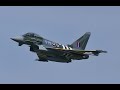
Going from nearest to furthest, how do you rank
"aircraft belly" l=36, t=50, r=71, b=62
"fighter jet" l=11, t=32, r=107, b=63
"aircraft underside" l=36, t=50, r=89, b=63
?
"fighter jet" l=11, t=32, r=107, b=63
"aircraft belly" l=36, t=50, r=71, b=62
"aircraft underside" l=36, t=50, r=89, b=63

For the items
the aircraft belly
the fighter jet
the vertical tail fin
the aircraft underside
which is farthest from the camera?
the vertical tail fin

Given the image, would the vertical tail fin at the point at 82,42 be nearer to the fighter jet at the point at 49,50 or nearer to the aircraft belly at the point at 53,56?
the fighter jet at the point at 49,50

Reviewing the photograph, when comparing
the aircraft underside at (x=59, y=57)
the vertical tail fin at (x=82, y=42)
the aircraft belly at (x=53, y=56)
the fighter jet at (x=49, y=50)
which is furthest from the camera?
the vertical tail fin at (x=82, y=42)

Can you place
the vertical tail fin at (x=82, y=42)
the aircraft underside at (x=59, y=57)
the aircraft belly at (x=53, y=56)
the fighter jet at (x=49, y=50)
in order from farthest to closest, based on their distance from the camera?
the vertical tail fin at (x=82, y=42), the aircraft underside at (x=59, y=57), the aircraft belly at (x=53, y=56), the fighter jet at (x=49, y=50)

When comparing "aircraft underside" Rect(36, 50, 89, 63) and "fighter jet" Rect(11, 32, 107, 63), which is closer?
"fighter jet" Rect(11, 32, 107, 63)

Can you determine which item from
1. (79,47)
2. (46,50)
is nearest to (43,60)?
(46,50)

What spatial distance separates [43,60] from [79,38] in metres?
11.7

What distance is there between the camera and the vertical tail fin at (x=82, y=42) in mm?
90231

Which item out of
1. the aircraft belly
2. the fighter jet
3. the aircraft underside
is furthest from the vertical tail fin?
the aircraft belly

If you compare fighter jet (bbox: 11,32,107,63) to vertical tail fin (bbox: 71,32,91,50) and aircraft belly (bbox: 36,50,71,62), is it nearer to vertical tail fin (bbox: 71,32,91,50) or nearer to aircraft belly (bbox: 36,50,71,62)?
aircraft belly (bbox: 36,50,71,62)

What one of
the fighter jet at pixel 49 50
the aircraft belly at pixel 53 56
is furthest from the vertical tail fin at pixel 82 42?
the aircraft belly at pixel 53 56

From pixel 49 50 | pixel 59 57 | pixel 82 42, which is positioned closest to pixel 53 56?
pixel 59 57

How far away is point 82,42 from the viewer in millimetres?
91688

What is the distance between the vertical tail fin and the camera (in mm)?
90231
